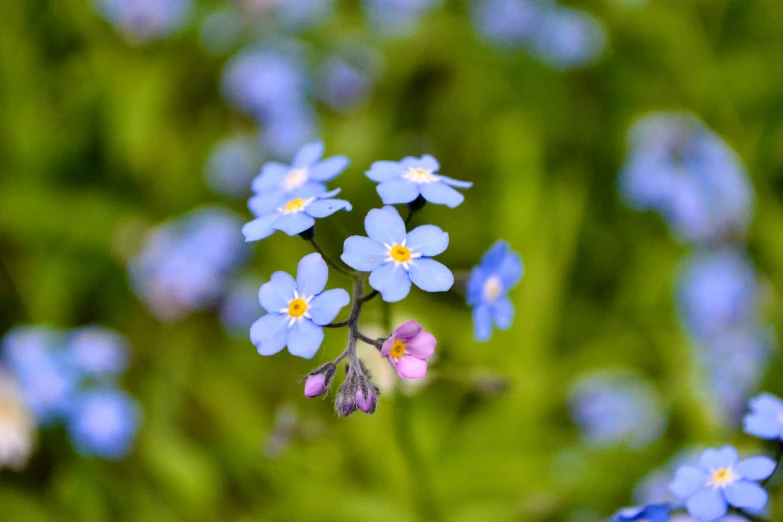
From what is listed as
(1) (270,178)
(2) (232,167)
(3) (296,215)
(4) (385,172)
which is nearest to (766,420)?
(4) (385,172)

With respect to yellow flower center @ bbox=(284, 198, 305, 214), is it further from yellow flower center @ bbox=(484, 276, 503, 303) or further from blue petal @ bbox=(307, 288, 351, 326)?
yellow flower center @ bbox=(484, 276, 503, 303)

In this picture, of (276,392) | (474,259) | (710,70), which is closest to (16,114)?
(276,392)

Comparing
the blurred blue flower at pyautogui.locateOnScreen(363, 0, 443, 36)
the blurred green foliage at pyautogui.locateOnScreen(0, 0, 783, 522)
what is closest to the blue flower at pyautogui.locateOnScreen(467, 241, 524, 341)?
the blurred green foliage at pyautogui.locateOnScreen(0, 0, 783, 522)

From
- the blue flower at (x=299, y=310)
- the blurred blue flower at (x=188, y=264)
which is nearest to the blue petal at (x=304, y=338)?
the blue flower at (x=299, y=310)

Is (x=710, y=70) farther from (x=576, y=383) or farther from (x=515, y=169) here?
(x=576, y=383)

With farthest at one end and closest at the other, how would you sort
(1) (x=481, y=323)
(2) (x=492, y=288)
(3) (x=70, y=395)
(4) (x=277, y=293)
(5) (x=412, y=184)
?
(3) (x=70, y=395)
(2) (x=492, y=288)
(1) (x=481, y=323)
(5) (x=412, y=184)
(4) (x=277, y=293)

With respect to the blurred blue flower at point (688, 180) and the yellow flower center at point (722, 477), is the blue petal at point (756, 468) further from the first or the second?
the blurred blue flower at point (688, 180)

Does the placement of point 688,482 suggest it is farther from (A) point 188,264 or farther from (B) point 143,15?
(B) point 143,15
